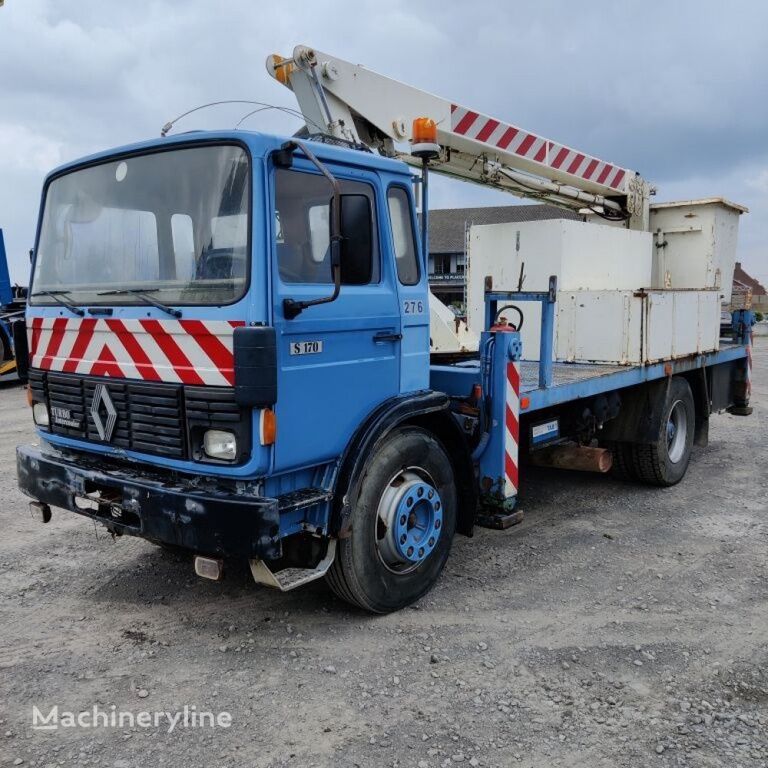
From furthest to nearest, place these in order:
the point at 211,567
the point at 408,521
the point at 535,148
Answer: the point at 535,148 → the point at 408,521 → the point at 211,567

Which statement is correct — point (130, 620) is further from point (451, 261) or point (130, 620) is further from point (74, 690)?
point (451, 261)

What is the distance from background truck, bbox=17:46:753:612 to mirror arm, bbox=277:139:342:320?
0.01 m

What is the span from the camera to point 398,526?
3.92m

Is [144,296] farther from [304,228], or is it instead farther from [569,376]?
[569,376]

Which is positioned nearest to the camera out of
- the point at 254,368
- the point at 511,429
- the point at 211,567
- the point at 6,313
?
the point at 254,368

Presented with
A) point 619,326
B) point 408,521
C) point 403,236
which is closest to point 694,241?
point 619,326

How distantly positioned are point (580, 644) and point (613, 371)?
2.50 meters

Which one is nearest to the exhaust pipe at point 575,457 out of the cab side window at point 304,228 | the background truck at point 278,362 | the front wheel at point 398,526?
the background truck at point 278,362

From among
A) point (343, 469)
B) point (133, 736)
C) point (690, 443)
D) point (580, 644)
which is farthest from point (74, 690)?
point (690, 443)

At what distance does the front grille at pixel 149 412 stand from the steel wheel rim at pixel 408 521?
1016 millimetres

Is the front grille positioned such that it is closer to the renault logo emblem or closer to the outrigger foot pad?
the renault logo emblem

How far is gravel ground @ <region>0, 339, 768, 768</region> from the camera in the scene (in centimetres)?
294

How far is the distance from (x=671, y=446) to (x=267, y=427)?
4913 mm

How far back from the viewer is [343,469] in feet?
11.9
